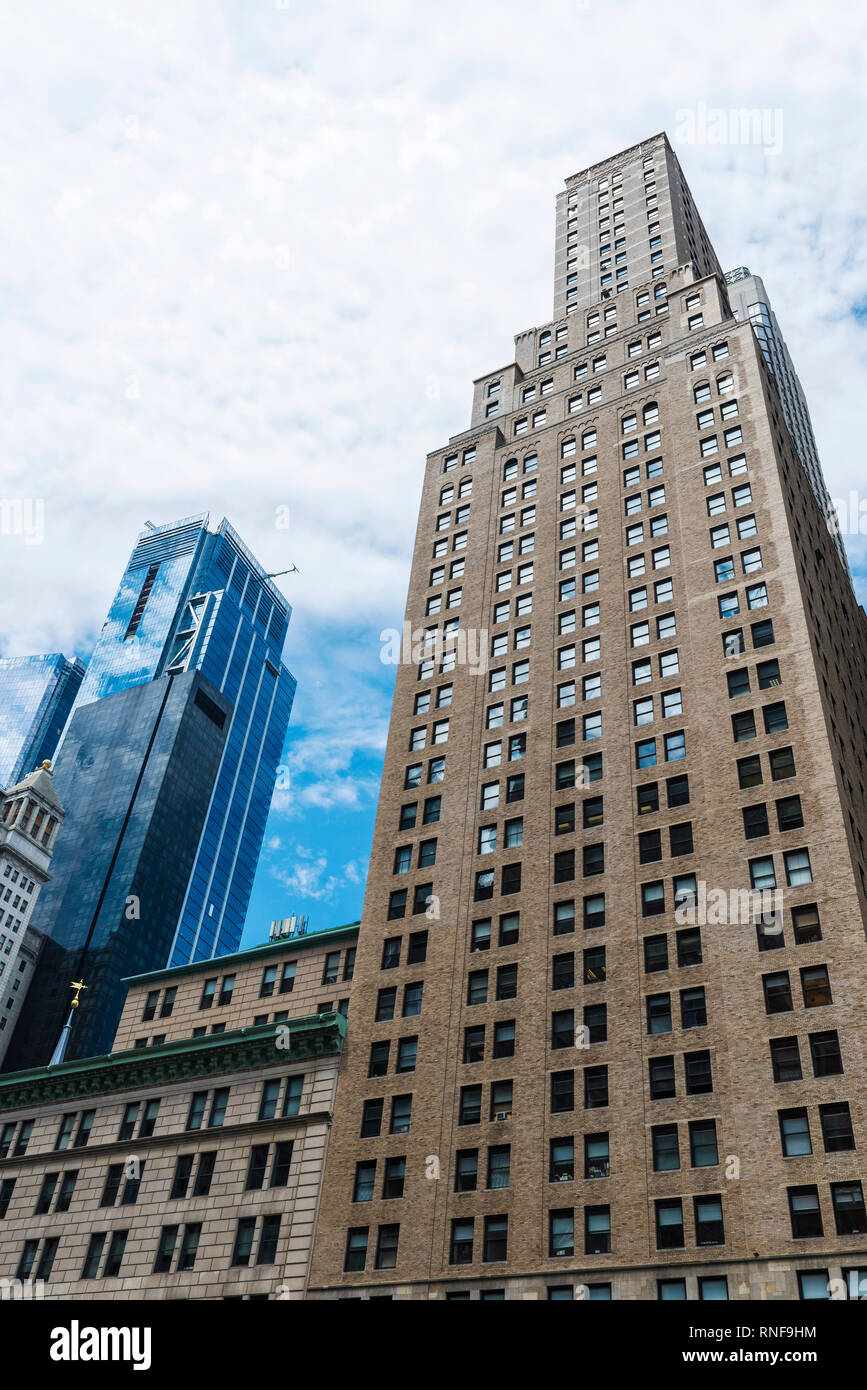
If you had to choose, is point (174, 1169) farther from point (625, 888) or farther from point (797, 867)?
point (797, 867)

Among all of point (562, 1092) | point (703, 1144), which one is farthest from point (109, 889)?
point (703, 1144)

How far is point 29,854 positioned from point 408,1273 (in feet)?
432

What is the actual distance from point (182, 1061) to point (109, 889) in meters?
120

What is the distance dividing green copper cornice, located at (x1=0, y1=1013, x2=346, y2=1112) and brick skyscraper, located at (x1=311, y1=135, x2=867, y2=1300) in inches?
107

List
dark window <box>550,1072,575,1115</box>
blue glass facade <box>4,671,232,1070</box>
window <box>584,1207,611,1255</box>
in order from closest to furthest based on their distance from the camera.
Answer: window <box>584,1207,611,1255</box>, dark window <box>550,1072,575,1115</box>, blue glass facade <box>4,671,232,1070</box>

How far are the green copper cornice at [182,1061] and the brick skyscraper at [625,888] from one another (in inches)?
107

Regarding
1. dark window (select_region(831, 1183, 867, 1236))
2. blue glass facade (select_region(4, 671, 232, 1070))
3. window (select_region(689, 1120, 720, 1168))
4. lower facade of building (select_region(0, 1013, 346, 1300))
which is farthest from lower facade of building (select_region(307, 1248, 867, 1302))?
blue glass facade (select_region(4, 671, 232, 1070))

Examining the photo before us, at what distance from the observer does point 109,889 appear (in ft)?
584

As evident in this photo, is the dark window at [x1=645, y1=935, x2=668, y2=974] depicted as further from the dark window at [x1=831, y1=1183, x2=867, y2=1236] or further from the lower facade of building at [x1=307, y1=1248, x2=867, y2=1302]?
the lower facade of building at [x1=307, y1=1248, x2=867, y2=1302]

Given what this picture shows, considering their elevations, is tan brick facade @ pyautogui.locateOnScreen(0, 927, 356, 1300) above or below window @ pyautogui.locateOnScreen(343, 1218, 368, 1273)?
above

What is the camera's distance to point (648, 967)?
53531 millimetres

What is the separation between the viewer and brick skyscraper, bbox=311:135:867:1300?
45938 mm
